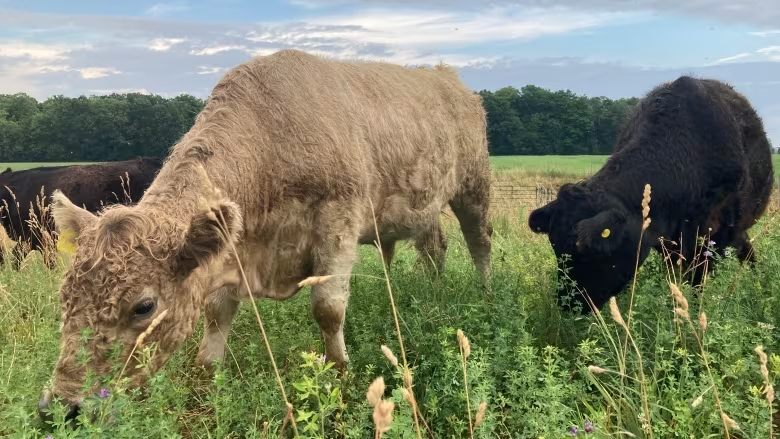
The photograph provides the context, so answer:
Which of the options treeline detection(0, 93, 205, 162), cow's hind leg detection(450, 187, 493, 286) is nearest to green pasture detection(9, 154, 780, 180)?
treeline detection(0, 93, 205, 162)

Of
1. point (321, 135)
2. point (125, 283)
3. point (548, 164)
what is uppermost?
point (321, 135)

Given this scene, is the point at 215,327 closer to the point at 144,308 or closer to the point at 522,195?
the point at 144,308

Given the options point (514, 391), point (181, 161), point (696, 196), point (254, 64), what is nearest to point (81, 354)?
point (181, 161)

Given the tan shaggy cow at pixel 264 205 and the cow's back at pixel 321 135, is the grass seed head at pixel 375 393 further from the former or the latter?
the cow's back at pixel 321 135

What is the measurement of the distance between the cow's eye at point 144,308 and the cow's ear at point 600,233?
320cm

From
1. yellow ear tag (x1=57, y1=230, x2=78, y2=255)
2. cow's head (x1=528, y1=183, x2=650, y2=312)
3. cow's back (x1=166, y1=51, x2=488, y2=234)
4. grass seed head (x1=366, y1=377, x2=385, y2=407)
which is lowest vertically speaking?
cow's head (x1=528, y1=183, x2=650, y2=312)

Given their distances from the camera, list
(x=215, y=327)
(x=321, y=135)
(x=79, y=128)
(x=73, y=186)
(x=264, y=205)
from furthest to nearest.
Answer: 1. (x=79, y=128)
2. (x=73, y=186)
3. (x=215, y=327)
4. (x=321, y=135)
5. (x=264, y=205)

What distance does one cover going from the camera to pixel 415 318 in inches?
165

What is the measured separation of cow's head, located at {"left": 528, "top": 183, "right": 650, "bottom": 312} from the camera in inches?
182

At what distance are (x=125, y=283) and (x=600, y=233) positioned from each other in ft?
11.5

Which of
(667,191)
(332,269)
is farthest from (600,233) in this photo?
(332,269)

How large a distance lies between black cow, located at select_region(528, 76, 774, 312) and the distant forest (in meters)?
20.7

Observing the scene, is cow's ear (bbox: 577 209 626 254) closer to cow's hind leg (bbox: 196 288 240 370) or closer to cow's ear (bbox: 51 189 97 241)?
cow's hind leg (bbox: 196 288 240 370)

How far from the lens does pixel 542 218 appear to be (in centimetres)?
525
